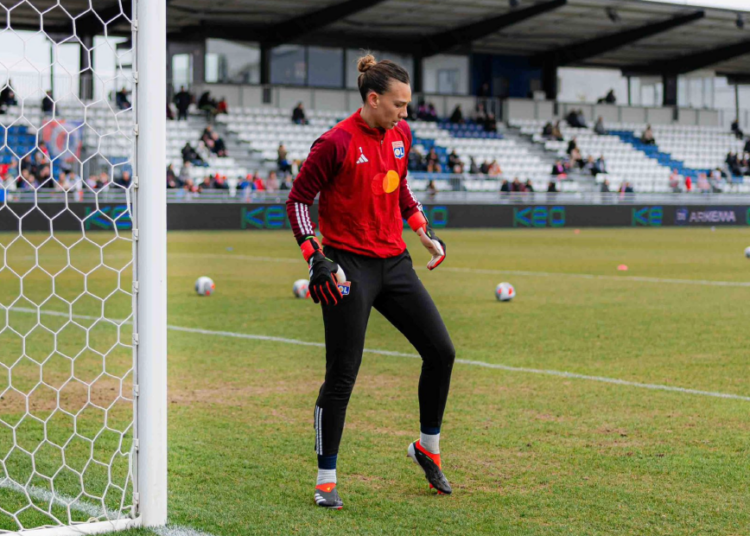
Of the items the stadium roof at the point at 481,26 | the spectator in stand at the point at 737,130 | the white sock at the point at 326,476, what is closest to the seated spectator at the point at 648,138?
the stadium roof at the point at 481,26

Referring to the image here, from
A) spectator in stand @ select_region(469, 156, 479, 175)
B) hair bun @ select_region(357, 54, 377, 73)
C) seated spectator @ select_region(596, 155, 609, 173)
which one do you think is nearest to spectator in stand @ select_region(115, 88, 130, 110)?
spectator in stand @ select_region(469, 156, 479, 175)

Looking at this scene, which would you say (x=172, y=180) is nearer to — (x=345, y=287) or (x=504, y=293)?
(x=504, y=293)

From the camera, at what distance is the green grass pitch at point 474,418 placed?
418cm

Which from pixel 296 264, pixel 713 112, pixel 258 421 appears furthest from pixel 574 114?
pixel 258 421

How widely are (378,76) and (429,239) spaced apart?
2.68 feet

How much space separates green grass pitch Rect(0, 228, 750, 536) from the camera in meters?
4.18

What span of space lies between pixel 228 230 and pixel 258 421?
2350 centimetres

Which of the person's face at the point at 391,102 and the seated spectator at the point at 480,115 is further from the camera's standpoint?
the seated spectator at the point at 480,115

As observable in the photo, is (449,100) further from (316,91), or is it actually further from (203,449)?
(203,449)

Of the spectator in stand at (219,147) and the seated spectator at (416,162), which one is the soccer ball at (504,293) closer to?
the spectator in stand at (219,147)

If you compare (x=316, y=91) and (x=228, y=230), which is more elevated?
(x=316, y=91)

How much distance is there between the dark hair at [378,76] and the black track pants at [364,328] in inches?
27.1

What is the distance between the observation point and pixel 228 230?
29.1m

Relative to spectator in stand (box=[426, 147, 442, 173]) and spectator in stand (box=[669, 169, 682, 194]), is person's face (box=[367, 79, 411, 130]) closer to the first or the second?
spectator in stand (box=[426, 147, 442, 173])
